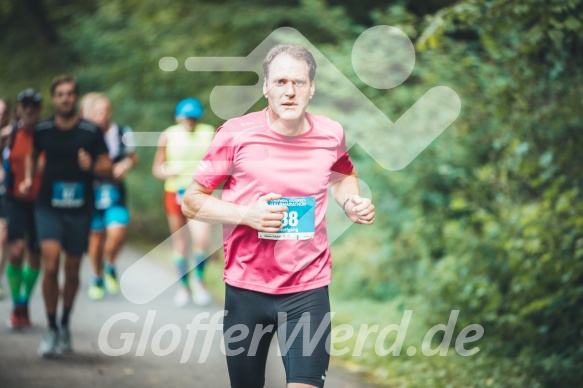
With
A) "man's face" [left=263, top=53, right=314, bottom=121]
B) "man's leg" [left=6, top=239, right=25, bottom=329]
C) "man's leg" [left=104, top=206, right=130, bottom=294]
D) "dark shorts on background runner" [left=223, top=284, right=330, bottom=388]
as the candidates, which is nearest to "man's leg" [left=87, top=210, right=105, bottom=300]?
"man's leg" [left=104, top=206, right=130, bottom=294]

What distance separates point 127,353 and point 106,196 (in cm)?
316

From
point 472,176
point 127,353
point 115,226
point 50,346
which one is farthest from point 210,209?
point 115,226

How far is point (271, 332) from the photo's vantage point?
15.1ft

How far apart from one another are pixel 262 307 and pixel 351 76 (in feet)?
23.7

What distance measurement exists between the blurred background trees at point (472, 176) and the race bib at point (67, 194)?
2877 mm

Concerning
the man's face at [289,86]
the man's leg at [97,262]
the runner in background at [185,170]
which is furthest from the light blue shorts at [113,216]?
the man's face at [289,86]

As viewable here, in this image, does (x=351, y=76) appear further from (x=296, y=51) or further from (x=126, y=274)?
(x=296, y=51)

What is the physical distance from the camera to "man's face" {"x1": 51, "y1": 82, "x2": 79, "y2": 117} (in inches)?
300

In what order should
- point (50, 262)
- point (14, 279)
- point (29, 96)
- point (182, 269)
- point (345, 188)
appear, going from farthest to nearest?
1. point (182, 269)
2. point (14, 279)
3. point (29, 96)
4. point (50, 262)
5. point (345, 188)

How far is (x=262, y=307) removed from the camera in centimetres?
454

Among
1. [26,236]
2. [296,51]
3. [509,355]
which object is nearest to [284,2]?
[26,236]

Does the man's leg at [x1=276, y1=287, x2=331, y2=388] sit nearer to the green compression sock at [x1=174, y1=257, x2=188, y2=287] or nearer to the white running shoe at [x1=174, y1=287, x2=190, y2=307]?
the white running shoe at [x1=174, y1=287, x2=190, y2=307]

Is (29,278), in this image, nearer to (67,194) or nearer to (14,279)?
(14,279)

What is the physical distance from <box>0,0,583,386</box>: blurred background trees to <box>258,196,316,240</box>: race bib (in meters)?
2.74
